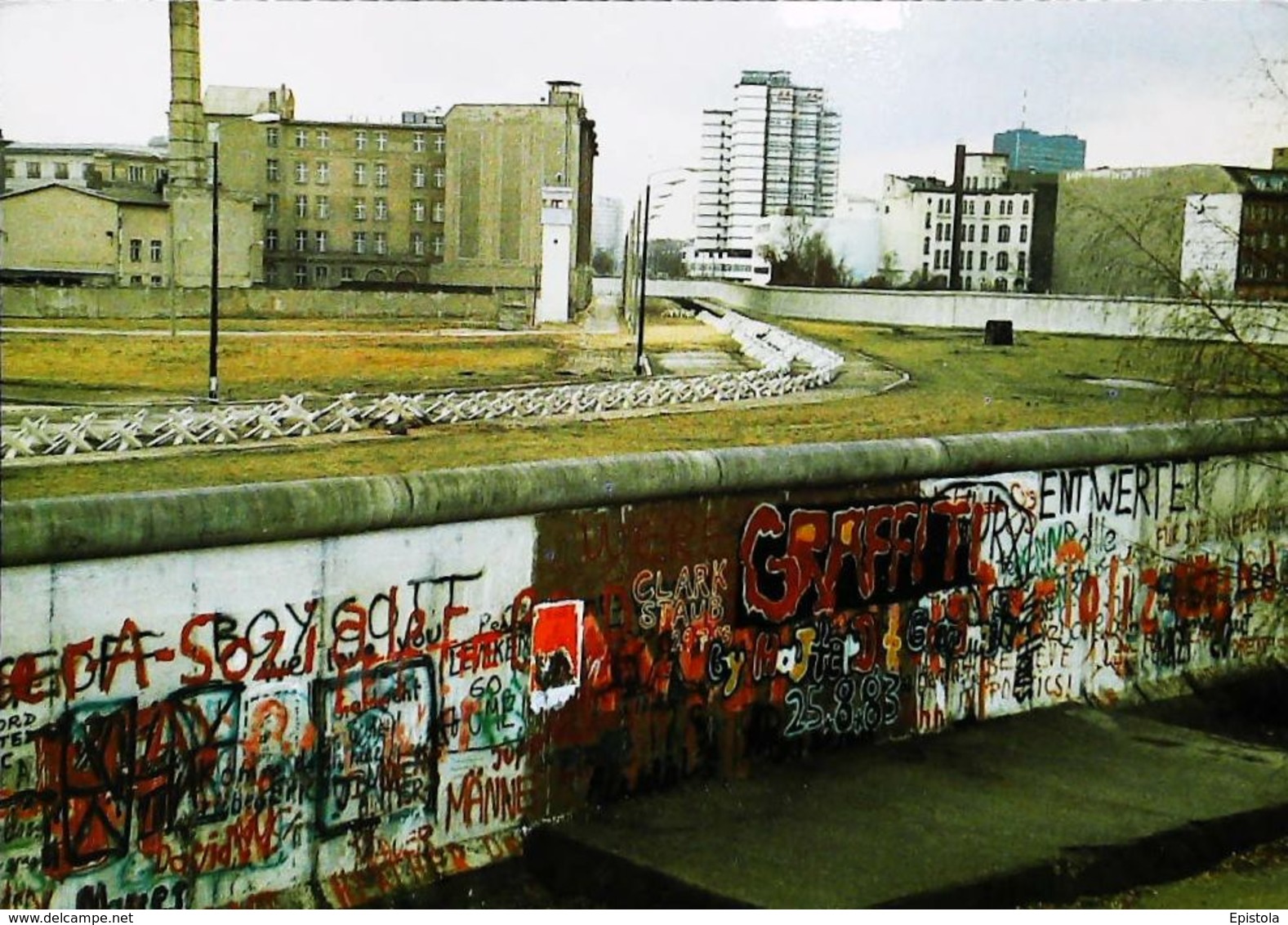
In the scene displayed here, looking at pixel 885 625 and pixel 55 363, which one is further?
pixel 55 363

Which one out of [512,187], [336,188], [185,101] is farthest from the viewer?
[512,187]

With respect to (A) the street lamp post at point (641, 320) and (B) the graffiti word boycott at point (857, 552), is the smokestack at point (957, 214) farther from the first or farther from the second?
(B) the graffiti word boycott at point (857, 552)

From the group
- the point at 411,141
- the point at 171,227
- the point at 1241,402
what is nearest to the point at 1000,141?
the point at 411,141

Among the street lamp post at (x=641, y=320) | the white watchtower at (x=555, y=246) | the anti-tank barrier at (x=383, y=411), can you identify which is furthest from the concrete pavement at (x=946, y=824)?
the white watchtower at (x=555, y=246)

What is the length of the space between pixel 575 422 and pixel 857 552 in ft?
61.8

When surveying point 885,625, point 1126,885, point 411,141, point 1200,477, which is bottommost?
point 1126,885

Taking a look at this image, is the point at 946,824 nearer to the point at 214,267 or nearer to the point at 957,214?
the point at 214,267

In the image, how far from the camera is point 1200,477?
40.0 feet

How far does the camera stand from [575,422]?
2847cm

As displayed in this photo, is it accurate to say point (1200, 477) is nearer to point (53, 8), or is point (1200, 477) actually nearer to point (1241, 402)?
point (1241, 402)

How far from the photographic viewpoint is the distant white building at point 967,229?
44531 millimetres

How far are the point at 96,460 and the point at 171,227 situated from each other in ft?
11.7

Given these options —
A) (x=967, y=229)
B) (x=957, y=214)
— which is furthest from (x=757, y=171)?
(x=957, y=214)

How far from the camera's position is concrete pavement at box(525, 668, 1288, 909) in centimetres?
Answer: 776
